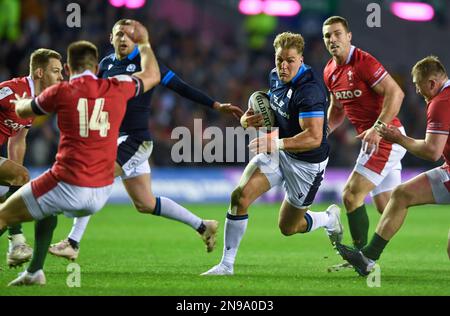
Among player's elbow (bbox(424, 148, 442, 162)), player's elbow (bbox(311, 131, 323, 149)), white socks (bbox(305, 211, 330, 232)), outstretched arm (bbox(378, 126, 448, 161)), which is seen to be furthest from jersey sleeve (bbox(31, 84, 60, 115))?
white socks (bbox(305, 211, 330, 232))

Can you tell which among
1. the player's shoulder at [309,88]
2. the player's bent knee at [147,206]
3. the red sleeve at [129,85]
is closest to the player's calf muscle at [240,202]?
the player's bent knee at [147,206]

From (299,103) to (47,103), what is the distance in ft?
8.77

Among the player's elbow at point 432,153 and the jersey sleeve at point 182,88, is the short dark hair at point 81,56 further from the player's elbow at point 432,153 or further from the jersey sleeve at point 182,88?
the player's elbow at point 432,153

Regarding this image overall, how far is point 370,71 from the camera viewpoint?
364 inches

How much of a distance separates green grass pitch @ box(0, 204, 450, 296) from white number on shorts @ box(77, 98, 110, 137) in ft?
4.46

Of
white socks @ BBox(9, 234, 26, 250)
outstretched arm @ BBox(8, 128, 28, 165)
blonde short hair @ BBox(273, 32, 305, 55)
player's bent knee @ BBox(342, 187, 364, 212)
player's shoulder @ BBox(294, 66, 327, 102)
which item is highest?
blonde short hair @ BBox(273, 32, 305, 55)

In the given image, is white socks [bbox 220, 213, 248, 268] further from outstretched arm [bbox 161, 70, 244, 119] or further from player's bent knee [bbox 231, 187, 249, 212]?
outstretched arm [bbox 161, 70, 244, 119]

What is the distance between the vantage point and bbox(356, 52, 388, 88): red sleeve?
9227mm

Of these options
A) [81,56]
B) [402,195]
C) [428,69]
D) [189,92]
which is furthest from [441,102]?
[81,56]

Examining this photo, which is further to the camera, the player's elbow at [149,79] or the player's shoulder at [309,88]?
the player's shoulder at [309,88]

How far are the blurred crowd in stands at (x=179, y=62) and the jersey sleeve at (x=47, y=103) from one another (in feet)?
38.4

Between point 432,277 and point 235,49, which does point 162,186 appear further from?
point 432,277

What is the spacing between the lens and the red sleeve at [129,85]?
23.9 ft

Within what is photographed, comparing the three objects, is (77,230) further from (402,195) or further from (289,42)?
(402,195)
